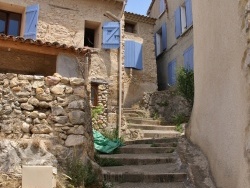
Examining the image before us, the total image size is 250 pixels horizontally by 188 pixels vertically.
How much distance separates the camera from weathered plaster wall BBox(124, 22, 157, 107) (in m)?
13.1

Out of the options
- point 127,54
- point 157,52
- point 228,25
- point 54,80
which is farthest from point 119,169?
point 157,52

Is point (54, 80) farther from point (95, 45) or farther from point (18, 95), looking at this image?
point (95, 45)

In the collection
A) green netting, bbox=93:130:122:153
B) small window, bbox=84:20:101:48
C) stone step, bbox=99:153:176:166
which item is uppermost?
small window, bbox=84:20:101:48

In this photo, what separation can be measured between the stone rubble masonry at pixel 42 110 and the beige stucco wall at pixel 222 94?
6.60 feet

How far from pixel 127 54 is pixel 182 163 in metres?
8.64

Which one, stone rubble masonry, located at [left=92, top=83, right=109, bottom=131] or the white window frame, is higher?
the white window frame

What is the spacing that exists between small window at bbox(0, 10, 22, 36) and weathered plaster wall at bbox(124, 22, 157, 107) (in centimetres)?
524

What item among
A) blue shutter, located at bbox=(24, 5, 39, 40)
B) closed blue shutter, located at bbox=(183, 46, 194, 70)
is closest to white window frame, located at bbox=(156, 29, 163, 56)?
closed blue shutter, located at bbox=(183, 46, 194, 70)

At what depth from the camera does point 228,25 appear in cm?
370

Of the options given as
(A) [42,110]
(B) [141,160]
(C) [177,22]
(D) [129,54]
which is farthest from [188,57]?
(A) [42,110]

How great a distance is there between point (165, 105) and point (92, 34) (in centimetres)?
462

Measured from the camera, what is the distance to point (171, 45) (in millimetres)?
14531

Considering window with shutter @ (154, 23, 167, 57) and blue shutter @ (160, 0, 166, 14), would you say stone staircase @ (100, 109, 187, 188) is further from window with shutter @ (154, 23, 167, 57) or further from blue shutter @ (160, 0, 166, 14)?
blue shutter @ (160, 0, 166, 14)

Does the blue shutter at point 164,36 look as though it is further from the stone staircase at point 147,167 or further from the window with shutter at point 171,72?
the stone staircase at point 147,167
